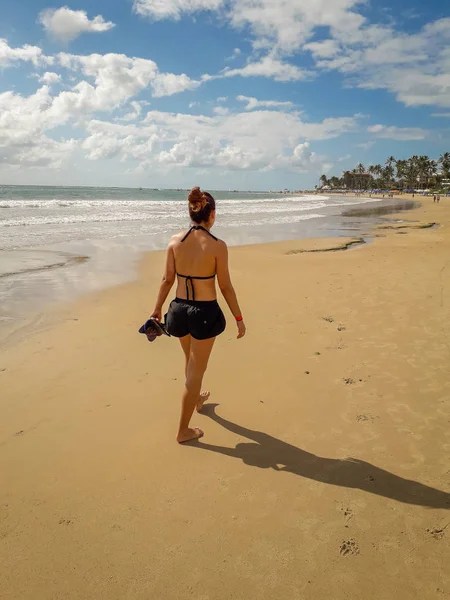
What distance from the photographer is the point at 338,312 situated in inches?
260

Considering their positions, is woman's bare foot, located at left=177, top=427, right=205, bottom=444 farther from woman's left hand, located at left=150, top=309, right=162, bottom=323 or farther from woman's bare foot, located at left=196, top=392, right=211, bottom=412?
woman's left hand, located at left=150, top=309, right=162, bottom=323

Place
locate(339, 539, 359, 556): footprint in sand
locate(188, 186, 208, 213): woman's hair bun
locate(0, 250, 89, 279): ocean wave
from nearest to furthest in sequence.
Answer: locate(339, 539, 359, 556): footprint in sand, locate(188, 186, 208, 213): woman's hair bun, locate(0, 250, 89, 279): ocean wave

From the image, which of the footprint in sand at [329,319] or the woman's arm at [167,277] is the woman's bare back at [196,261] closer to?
the woman's arm at [167,277]

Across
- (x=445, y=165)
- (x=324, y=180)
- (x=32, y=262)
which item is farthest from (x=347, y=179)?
(x=32, y=262)

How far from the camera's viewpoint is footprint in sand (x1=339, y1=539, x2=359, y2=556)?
2197 millimetres

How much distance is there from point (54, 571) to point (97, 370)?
2.51 meters

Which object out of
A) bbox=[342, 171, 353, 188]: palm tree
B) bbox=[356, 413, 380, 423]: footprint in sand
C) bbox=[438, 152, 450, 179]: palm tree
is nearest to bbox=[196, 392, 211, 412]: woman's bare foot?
bbox=[356, 413, 380, 423]: footprint in sand

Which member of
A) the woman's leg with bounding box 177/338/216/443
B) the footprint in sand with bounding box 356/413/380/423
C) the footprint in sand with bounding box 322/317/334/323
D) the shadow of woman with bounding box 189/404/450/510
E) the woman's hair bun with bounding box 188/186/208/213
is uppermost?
the woman's hair bun with bounding box 188/186/208/213

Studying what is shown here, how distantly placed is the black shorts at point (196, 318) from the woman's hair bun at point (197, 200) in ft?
2.40

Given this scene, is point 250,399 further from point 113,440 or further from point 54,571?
point 54,571

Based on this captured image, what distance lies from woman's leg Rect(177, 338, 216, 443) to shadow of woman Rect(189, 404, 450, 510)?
6.8 inches

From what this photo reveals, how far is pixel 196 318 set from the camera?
2945mm

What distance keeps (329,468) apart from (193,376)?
1.27 m

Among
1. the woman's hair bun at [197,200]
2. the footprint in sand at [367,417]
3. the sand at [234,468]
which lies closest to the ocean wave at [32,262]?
the sand at [234,468]
